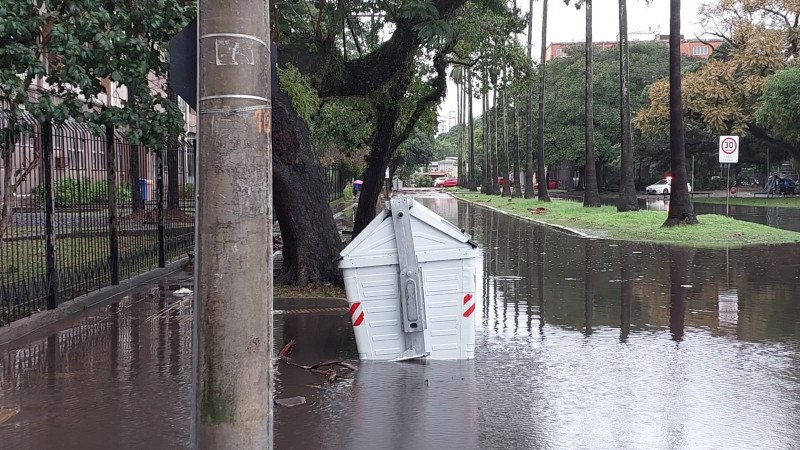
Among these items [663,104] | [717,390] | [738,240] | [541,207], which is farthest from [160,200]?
[663,104]

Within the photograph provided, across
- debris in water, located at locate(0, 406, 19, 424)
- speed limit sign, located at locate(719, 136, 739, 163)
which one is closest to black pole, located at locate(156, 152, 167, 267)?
debris in water, located at locate(0, 406, 19, 424)

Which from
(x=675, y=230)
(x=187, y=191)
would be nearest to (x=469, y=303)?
(x=187, y=191)

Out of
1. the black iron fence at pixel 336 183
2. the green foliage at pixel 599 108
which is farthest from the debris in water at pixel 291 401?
the green foliage at pixel 599 108

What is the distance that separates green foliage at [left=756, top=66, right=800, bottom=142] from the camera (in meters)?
35.7

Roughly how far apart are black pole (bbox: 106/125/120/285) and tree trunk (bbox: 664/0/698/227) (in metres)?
15.5

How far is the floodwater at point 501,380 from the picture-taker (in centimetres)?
575

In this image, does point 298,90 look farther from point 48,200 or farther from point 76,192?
point 48,200

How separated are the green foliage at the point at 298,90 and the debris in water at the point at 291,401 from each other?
5.94m

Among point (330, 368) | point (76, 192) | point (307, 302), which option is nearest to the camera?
point (330, 368)

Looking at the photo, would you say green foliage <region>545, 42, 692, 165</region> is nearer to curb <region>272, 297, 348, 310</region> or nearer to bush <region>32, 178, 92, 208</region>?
curb <region>272, 297, 348, 310</region>

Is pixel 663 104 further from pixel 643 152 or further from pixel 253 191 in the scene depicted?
pixel 253 191

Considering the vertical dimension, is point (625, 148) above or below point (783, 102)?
below

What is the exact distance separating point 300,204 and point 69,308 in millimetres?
3393

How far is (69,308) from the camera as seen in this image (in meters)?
10.6
